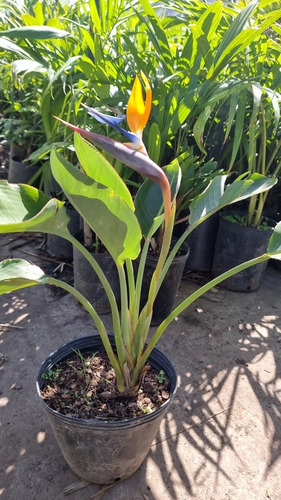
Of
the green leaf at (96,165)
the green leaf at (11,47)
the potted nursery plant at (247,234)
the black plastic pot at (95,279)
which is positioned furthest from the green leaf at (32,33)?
the potted nursery plant at (247,234)

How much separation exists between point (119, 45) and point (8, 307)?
3.13 feet

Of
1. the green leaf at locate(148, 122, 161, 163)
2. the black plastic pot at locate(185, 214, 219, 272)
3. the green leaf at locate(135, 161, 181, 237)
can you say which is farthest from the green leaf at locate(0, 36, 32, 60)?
the black plastic pot at locate(185, 214, 219, 272)

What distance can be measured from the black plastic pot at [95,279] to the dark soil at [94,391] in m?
0.48

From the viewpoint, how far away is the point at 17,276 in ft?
2.04

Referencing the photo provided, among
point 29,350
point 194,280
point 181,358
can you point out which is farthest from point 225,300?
point 29,350

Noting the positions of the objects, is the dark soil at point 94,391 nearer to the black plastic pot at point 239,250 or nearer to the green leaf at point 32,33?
the green leaf at point 32,33

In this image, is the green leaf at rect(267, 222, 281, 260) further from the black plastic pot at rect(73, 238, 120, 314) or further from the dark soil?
the black plastic pot at rect(73, 238, 120, 314)

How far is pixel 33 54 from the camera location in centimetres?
120

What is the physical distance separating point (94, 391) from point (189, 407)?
35 cm

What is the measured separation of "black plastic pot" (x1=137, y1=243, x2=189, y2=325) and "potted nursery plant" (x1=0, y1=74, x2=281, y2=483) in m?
0.46

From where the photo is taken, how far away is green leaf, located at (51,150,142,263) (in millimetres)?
561

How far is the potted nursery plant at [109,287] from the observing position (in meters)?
0.56

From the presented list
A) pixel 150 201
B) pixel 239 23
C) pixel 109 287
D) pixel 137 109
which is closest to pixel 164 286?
pixel 150 201

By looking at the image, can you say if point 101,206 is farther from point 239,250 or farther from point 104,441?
point 239,250
